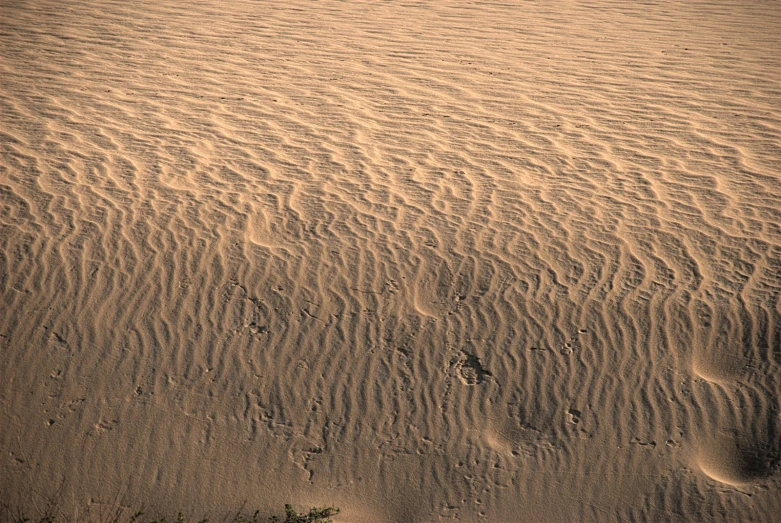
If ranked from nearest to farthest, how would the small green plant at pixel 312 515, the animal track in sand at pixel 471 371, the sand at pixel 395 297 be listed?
the small green plant at pixel 312 515 < the sand at pixel 395 297 < the animal track in sand at pixel 471 371

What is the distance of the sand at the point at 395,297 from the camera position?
16.2ft

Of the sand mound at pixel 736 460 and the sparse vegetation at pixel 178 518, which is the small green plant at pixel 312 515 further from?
the sand mound at pixel 736 460

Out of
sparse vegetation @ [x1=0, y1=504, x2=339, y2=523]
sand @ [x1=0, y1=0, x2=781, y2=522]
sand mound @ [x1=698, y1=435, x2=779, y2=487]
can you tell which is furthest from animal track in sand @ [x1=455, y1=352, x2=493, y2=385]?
sand mound @ [x1=698, y1=435, x2=779, y2=487]

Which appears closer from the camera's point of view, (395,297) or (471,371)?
(471,371)

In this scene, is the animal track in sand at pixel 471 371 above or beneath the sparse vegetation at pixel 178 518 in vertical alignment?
above

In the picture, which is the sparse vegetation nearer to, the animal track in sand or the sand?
the sand

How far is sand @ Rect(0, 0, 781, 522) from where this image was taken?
494cm

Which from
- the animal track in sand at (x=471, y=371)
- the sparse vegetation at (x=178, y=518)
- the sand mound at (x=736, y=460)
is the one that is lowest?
the sparse vegetation at (x=178, y=518)

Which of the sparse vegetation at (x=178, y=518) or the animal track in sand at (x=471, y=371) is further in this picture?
the animal track in sand at (x=471, y=371)

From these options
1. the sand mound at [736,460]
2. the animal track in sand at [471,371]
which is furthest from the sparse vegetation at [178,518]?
the sand mound at [736,460]

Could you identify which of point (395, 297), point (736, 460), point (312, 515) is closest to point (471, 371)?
point (395, 297)

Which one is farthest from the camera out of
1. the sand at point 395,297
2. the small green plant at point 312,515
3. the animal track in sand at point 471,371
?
the animal track in sand at point 471,371

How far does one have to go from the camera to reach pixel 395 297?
5797 mm

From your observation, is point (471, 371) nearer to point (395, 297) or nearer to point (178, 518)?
point (395, 297)
